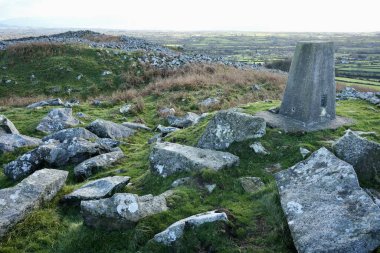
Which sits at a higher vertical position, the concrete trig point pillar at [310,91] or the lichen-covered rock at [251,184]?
the concrete trig point pillar at [310,91]

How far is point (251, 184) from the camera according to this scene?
28.7 ft

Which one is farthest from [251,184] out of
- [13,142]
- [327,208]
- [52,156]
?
[13,142]

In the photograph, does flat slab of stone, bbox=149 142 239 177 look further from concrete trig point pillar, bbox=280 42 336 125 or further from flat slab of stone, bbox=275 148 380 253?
→ concrete trig point pillar, bbox=280 42 336 125

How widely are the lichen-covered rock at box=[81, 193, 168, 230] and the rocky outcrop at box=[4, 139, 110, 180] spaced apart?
179 inches

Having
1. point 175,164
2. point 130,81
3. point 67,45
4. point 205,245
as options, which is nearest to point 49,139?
point 175,164

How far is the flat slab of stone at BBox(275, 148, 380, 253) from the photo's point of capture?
221 inches

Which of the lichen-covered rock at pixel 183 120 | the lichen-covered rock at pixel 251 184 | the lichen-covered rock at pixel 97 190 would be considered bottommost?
the lichen-covered rock at pixel 183 120

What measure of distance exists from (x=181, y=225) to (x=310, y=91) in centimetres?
741

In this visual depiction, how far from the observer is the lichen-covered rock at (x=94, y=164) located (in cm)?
1059

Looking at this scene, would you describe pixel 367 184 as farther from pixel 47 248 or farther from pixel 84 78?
pixel 84 78

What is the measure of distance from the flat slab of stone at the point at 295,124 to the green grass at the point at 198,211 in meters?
0.39

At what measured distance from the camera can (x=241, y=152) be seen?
406 inches

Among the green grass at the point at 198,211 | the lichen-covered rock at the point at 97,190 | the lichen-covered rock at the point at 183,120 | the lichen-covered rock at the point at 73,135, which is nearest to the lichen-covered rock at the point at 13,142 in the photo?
the lichen-covered rock at the point at 73,135

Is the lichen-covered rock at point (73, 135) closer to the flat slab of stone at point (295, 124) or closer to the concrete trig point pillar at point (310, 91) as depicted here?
the flat slab of stone at point (295, 124)
